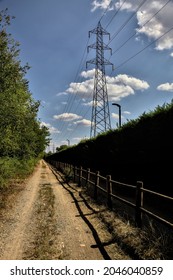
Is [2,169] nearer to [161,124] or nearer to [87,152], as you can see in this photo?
[161,124]

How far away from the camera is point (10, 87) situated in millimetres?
13242

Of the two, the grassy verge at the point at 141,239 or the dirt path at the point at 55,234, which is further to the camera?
the dirt path at the point at 55,234

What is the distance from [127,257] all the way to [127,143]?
944 centimetres

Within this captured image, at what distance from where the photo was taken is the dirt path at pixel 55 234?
255 inches

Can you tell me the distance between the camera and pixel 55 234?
318 inches

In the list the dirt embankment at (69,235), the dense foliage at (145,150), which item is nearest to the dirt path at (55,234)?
the dirt embankment at (69,235)

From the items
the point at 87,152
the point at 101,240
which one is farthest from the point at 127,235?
the point at 87,152

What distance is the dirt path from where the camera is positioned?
6.46m

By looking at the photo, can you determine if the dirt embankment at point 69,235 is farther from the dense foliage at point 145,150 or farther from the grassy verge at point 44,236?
the dense foliage at point 145,150

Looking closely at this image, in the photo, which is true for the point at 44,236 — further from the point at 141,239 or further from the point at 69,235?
the point at 141,239

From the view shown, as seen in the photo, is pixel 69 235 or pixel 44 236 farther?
pixel 69 235

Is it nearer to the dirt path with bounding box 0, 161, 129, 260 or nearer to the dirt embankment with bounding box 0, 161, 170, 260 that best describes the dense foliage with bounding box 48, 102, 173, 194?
the dirt embankment with bounding box 0, 161, 170, 260

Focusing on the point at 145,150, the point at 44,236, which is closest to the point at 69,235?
the point at 44,236

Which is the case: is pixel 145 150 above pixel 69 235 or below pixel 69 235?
above
